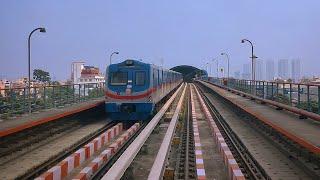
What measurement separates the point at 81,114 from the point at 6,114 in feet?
18.4

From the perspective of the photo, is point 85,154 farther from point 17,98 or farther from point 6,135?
point 17,98

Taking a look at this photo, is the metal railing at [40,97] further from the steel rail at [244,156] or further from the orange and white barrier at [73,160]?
the steel rail at [244,156]

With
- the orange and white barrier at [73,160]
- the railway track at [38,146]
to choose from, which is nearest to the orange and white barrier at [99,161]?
the orange and white barrier at [73,160]

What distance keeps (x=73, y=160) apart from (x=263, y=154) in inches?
214

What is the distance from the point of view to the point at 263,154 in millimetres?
14477

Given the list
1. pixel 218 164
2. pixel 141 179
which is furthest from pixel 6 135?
pixel 218 164

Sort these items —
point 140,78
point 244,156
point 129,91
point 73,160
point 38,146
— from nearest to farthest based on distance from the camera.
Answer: point 73,160
point 244,156
point 38,146
point 129,91
point 140,78

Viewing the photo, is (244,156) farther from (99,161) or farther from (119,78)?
(119,78)

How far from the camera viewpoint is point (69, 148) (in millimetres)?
15961

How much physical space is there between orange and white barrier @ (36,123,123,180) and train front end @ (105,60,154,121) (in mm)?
4011

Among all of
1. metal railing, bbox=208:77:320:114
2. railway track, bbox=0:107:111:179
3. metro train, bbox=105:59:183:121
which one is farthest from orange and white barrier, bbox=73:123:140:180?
metal railing, bbox=208:77:320:114

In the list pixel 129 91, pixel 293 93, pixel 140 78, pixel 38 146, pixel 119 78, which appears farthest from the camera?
pixel 119 78

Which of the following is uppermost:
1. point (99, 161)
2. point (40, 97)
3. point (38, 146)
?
point (40, 97)

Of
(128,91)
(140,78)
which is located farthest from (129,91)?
(140,78)
